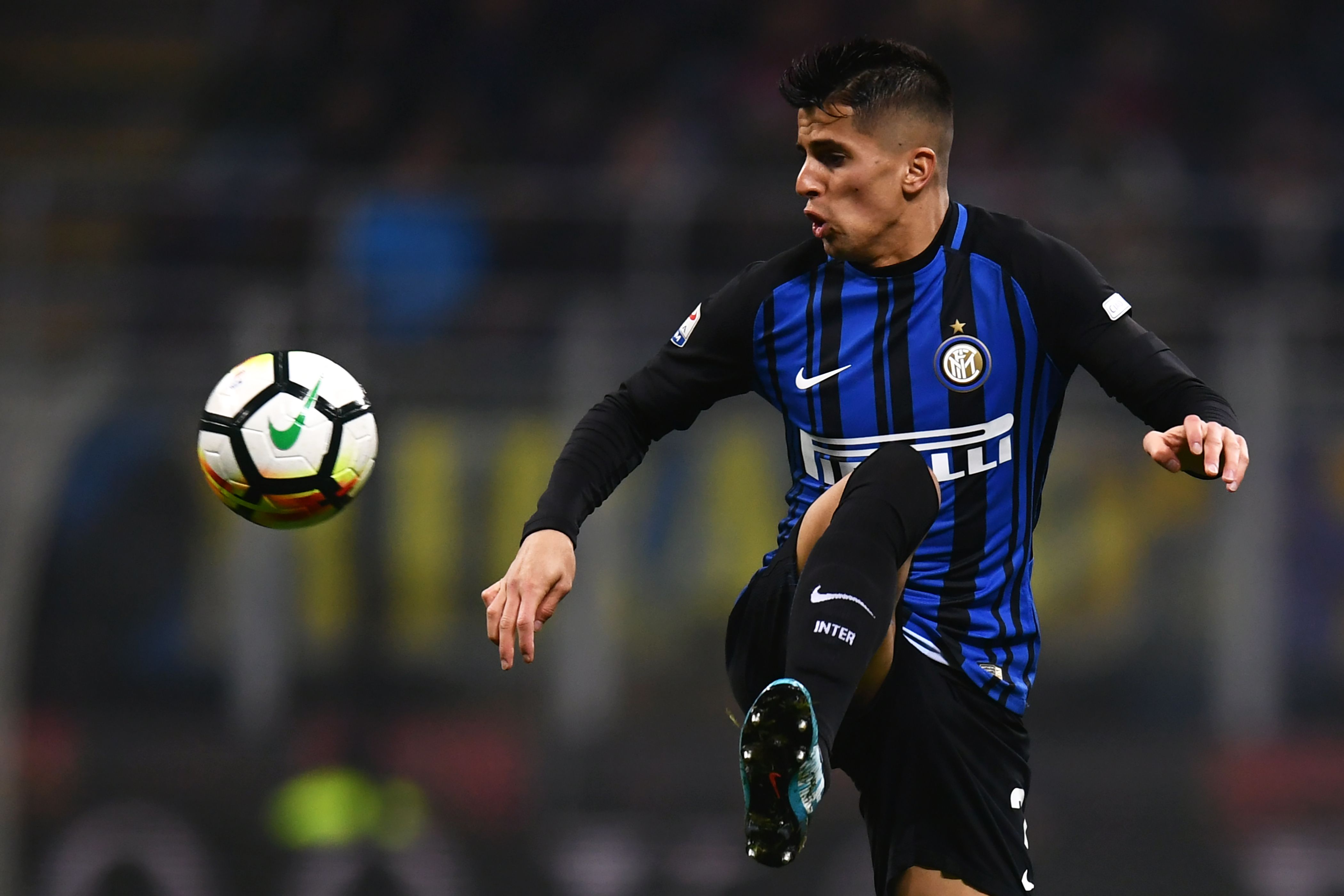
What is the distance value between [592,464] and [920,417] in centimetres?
70

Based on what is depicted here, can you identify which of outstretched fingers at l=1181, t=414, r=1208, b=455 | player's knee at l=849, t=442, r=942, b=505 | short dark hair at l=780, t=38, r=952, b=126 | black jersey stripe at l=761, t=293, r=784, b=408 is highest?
short dark hair at l=780, t=38, r=952, b=126

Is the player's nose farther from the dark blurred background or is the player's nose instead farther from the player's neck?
the dark blurred background

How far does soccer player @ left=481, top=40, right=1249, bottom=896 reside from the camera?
3.33 m

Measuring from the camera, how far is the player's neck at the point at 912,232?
3.43 metres

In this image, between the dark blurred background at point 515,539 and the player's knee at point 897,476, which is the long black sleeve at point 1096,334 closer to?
the player's knee at point 897,476

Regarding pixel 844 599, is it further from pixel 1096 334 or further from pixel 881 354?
pixel 1096 334

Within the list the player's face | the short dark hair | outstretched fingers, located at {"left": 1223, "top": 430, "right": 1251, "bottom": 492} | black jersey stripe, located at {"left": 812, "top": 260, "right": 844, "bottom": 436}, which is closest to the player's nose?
the player's face

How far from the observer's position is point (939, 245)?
348 centimetres

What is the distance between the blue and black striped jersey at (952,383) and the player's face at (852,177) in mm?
140

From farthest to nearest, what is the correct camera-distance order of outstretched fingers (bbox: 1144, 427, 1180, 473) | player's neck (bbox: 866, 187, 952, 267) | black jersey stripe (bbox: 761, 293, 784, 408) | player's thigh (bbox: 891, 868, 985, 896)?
black jersey stripe (bbox: 761, 293, 784, 408) → player's neck (bbox: 866, 187, 952, 267) → player's thigh (bbox: 891, 868, 985, 896) → outstretched fingers (bbox: 1144, 427, 1180, 473)

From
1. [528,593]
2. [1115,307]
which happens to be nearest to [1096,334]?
[1115,307]

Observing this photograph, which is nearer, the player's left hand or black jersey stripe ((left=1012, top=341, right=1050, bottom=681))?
the player's left hand

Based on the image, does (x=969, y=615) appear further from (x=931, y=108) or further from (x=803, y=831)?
(x=931, y=108)

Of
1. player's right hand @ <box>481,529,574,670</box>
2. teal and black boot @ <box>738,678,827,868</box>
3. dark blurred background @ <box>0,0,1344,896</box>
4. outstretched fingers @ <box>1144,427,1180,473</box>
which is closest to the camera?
teal and black boot @ <box>738,678,827,868</box>
